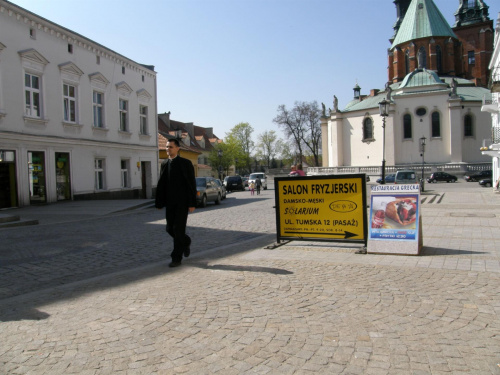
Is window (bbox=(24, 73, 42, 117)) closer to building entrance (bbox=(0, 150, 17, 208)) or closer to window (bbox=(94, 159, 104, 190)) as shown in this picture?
building entrance (bbox=(0, 150, 17, 208))

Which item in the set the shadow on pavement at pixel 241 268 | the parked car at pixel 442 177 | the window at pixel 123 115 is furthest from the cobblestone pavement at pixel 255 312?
the parked car at pixel 442 177

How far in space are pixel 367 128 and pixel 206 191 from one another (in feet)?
151

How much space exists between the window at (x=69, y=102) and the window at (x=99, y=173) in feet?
10.1

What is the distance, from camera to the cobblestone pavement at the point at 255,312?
11.0 feet

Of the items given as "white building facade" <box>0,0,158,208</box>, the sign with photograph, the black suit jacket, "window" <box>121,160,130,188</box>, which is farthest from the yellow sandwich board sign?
"window" <box>121,160,130,188</box>

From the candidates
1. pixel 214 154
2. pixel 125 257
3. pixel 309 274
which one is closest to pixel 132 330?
pixel 309 274

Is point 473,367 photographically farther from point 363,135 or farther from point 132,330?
point 363,135

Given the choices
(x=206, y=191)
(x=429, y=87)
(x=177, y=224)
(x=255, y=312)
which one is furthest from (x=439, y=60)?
(x=255, y=312)

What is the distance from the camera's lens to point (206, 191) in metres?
21.7

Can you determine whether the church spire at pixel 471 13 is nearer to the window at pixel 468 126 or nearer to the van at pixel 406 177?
the window at pixel 468 126

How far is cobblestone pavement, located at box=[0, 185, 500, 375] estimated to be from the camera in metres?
3.35

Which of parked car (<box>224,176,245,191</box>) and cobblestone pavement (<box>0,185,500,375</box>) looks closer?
cobblestone pavement (<box>0,185,500,375</box>)

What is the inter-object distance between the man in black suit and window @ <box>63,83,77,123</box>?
17569mm

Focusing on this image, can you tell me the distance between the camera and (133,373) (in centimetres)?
319
